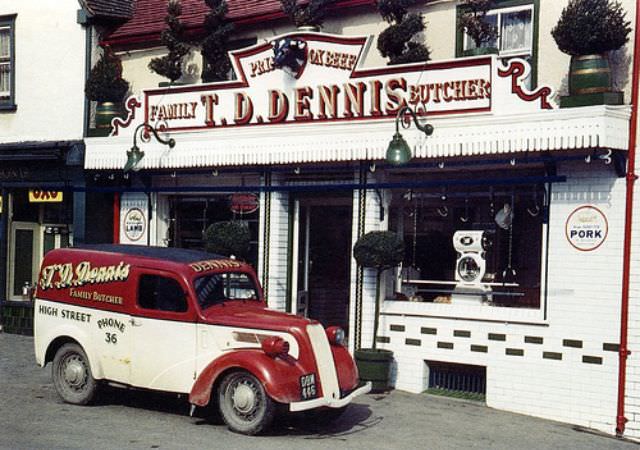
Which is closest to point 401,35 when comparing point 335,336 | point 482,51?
point 482,51

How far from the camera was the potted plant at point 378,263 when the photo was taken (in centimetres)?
1227

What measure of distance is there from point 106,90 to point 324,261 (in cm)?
510

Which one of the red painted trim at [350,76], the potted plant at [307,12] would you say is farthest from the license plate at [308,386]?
the potted plant at [307,12]

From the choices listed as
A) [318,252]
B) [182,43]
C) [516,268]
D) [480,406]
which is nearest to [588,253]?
[516,268]

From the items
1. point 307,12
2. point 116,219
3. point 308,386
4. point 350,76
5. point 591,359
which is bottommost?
point 308,386

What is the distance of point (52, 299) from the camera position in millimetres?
11078

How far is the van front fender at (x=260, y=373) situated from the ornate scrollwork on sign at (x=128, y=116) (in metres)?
6.85

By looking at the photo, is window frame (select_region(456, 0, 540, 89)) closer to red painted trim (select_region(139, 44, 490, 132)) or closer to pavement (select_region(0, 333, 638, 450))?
red painted trim (select_region(139, 44, 490, 132))

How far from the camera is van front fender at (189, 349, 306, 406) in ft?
30.3

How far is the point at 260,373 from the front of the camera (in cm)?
931

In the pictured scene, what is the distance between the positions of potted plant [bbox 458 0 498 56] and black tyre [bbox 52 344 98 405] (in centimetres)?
667

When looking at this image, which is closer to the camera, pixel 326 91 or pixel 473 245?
pixel 473 245

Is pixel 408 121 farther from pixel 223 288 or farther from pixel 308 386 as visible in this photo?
pixel 308 386

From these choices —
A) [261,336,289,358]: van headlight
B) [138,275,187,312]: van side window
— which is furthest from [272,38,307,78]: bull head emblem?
[261,336,289,358]: van headlight
